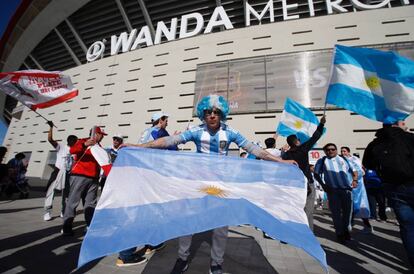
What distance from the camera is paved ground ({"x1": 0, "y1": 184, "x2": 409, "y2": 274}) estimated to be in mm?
2254

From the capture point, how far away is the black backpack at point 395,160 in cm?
212

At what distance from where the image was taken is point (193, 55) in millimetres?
13234

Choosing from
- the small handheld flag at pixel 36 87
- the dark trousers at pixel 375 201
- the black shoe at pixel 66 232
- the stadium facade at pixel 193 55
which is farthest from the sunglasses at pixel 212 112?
the stadium facade at pixel 193 55

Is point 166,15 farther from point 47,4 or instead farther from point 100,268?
point 100,268

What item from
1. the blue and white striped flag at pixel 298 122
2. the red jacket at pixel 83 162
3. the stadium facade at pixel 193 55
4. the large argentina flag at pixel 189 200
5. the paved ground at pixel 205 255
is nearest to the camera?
the large argentina flag at pixel 189 200

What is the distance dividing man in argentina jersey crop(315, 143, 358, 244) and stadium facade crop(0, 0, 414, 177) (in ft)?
21.5

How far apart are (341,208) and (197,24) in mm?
13448

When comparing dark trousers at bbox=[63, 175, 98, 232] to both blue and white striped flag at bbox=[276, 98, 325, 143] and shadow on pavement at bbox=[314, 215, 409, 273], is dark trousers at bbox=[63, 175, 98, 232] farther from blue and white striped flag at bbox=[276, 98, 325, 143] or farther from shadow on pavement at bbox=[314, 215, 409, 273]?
blue and white striped flag at bbox=[276, 98, 325, 143]

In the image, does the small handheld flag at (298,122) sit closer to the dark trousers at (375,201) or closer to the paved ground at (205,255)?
the paved ground at (205,255)

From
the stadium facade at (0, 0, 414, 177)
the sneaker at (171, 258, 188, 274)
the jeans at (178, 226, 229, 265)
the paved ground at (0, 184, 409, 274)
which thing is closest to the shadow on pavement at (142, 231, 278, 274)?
the paved ground at (0, 184, 409, 274)

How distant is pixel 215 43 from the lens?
42.6 ft

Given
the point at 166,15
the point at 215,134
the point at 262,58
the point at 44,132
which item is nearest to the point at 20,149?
the point at 44,132

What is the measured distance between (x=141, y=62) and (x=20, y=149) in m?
14.0

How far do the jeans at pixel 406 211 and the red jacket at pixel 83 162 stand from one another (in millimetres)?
4174
